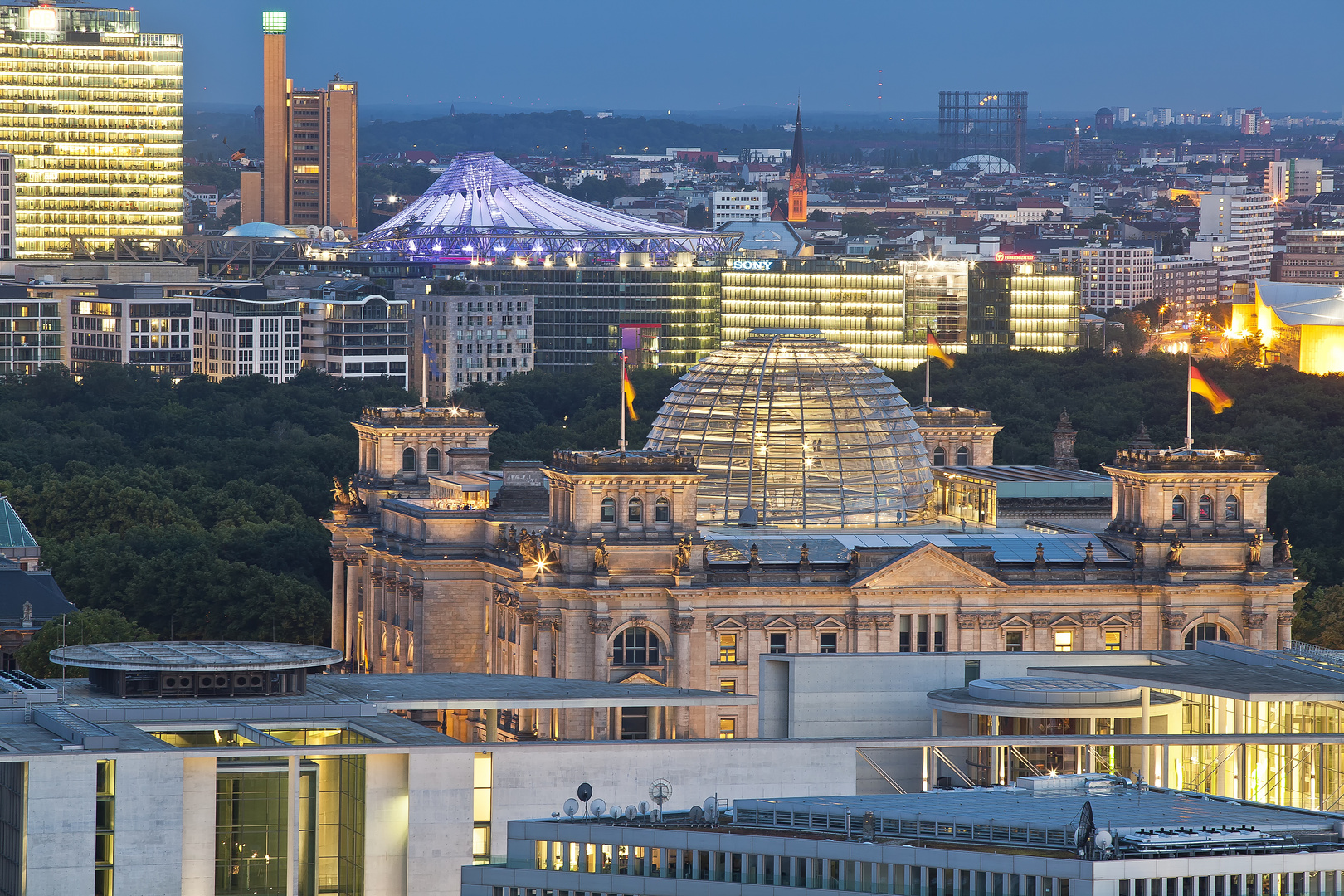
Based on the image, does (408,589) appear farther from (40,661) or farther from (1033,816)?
(1033,816)

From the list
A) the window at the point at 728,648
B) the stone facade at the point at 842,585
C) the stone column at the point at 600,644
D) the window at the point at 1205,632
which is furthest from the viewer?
the window at the point at 1205,632

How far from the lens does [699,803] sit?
115 meters

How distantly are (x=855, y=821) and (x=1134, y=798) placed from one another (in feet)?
28.6

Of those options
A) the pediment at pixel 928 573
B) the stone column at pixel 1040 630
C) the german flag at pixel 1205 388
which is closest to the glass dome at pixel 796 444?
the pediment at pixel 928 573

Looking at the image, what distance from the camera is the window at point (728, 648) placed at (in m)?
172

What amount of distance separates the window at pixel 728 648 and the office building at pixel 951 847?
6385cm

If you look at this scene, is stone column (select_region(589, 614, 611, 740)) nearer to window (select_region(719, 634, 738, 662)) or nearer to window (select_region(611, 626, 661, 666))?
window (select_region(611, 626, 661, 666))

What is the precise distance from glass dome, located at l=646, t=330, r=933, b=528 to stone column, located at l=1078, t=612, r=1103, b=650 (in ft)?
55.0

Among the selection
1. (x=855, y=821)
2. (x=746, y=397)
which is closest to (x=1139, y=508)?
(x=746, y=397)

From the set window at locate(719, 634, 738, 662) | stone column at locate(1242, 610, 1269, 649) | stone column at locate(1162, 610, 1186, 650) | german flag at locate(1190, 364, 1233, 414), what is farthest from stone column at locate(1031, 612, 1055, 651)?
german flag at locate(1190, 364, 1233, 414)

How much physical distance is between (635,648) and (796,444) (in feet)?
63.3

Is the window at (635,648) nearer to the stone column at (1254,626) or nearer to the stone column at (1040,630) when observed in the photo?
the stone column at (1040,630)

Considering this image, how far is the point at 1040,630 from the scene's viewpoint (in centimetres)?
17388


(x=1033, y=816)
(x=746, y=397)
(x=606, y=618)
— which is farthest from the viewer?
(x=746, y=397)
